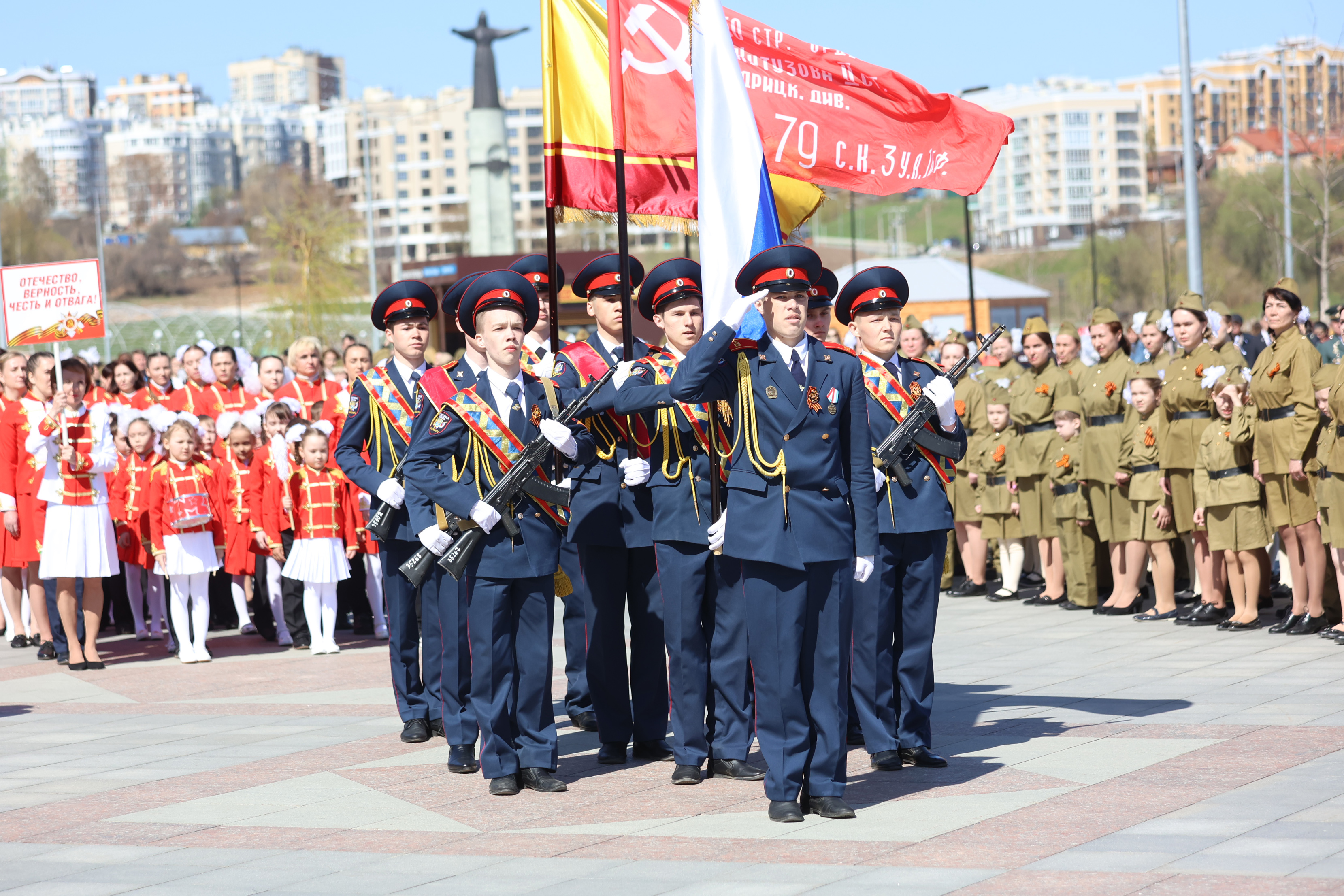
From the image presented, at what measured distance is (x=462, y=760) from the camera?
24.5 ft

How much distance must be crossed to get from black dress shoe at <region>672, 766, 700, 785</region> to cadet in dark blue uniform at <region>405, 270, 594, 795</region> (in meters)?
0.50

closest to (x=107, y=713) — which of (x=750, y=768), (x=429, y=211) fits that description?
(x=750, y=768)

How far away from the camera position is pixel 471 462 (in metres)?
7.01

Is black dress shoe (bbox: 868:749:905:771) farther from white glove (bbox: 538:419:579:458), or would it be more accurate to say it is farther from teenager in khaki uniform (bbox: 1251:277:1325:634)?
teenager in khaki uniform (bbox: 1251:277:1325:634)

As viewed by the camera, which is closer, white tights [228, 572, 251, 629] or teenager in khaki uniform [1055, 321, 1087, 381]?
white tights [228, 572, 251, 629]

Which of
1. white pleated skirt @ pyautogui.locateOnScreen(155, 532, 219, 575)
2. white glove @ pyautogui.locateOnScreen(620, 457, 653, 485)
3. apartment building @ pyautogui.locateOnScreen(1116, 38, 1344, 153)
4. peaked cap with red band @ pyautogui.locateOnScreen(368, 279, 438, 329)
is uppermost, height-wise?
apartment building @ pyautogui.locateOnScreen(1116, 38, 1344, 153)

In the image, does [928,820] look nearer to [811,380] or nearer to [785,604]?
[785,604]

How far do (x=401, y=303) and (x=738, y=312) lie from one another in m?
2.85

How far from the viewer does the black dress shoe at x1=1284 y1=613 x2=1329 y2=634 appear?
1046 cm

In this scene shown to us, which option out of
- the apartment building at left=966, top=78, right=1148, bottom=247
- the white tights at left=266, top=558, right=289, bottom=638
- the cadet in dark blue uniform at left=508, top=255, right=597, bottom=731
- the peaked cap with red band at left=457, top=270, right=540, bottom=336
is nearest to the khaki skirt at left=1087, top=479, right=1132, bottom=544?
the cadet in dark blue uniform at left=508, top=255, right=597, bottom=731

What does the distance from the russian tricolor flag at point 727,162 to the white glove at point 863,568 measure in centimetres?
137

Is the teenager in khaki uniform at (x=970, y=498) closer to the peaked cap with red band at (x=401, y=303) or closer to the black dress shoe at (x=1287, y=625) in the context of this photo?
the black dress shoe at (x=1287, y=625)

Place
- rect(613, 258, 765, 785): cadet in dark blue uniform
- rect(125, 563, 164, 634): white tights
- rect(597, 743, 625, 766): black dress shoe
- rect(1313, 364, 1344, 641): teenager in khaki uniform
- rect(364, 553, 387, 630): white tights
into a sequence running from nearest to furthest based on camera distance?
rect(613, 258, 765, 785): cadet in dark blue uniform
rect(597, 743, 625, 766): black dress shoe
rect(1313, 364, 1344, 641): teenager in khaki uniform
rect(364, 553, 387, 630): white tights
rect(125, 563, 164, 634): white tights

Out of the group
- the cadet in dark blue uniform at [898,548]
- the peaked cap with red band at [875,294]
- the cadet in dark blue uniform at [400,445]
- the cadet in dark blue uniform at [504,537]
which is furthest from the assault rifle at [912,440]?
the cadet in dark blue uniform at [400,445]
